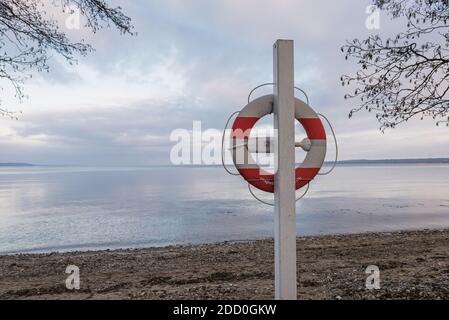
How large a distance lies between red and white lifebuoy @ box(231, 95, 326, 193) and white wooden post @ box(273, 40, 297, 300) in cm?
15

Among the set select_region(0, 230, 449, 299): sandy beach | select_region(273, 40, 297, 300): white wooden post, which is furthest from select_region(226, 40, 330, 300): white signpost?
select_region(0, 230, 449, 299): sandy beach

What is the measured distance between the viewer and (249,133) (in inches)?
116

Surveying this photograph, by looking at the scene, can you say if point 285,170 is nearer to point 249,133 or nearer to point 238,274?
point 249,133

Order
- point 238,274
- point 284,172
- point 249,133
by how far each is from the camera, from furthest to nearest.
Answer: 1. point 238,274
2. point 249,133
3. point 284,172

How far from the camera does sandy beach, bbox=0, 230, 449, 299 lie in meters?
4.20

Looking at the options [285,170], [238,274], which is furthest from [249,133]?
[238,274]

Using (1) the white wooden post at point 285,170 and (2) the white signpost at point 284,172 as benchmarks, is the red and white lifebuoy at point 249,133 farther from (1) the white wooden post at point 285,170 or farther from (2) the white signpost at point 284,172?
(1) the white wooden post at point 285,170

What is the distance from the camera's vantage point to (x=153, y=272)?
6.10 metres

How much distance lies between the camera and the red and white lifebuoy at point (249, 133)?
2895 mm

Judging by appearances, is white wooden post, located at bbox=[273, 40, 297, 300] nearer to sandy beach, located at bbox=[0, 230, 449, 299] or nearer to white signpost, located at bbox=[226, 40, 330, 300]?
white signpost, located at bbox=[226, 40, 330, 300]

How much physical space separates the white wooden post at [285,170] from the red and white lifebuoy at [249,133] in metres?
0.15

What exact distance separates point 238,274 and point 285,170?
3156mm

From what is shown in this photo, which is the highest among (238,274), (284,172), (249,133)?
(249,133)
